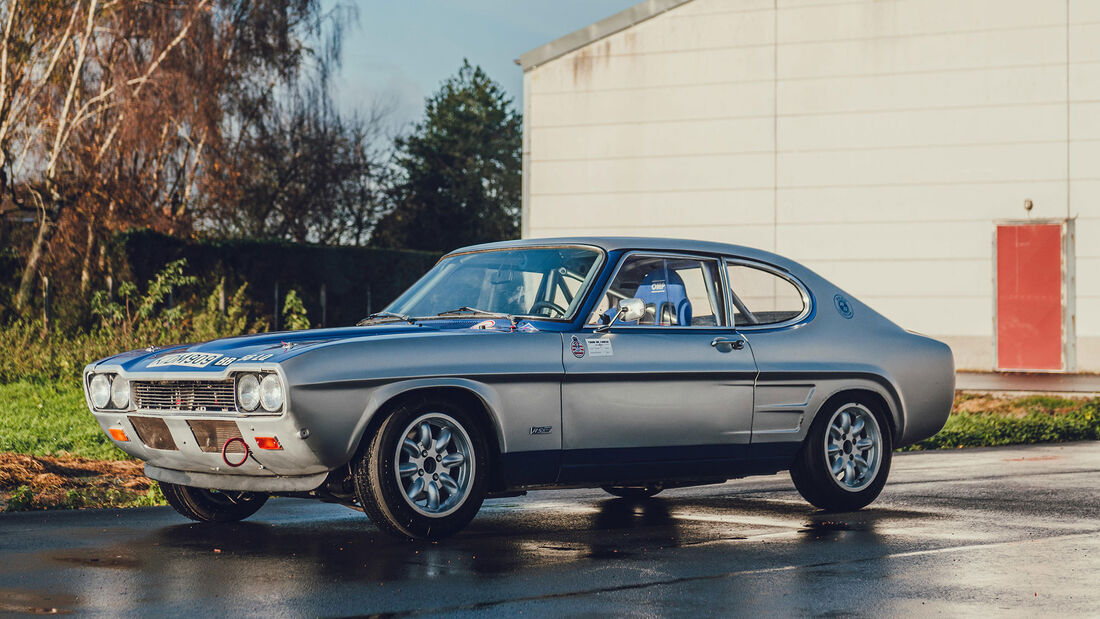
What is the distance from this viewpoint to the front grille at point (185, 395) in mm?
6754

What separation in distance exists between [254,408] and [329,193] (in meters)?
39.1

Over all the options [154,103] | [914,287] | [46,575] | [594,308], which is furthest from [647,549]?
[154,103]

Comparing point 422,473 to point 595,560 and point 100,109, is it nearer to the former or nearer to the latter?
point 595,560

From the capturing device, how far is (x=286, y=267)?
2908 cm

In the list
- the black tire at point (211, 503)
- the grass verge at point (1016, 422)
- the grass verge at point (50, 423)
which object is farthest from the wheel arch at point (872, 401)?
the grass verge at point (50, 423)

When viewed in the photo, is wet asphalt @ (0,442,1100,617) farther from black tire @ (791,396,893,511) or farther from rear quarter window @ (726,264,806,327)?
rear quarter window @ (726,264,806,327)

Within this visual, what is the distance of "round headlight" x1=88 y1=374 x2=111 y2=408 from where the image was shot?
746 centimetres

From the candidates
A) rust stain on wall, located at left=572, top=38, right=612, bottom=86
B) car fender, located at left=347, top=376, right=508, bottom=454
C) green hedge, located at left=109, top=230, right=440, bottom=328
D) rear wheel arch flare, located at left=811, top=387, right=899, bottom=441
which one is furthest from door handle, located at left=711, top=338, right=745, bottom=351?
rust stain on wall, located at left=572, top=38, right=612, bottom=86

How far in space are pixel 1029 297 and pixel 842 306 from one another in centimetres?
1640

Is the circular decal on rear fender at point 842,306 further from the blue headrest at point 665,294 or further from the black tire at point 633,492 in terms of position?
the black tire at point 633,492

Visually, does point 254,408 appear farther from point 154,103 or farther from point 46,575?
point 154,103

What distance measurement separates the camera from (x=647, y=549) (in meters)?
6.91

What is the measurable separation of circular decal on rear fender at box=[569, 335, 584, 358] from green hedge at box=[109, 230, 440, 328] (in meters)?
18.3

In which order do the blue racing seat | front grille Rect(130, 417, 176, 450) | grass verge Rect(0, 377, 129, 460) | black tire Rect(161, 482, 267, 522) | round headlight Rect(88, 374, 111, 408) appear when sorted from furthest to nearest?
grass verge Rect(0, 377, 129, 460)
the blue racing seat
black tire Rect(161, 482, 267, 522)
round headlight Rect(88, 374, 111, 408)
front grille Rect(130, 417, 176, 450)
